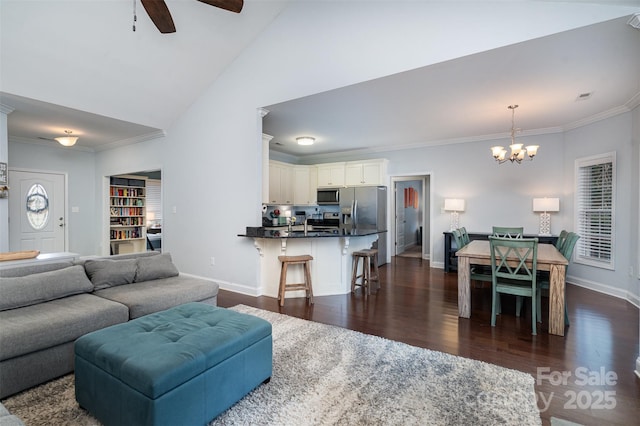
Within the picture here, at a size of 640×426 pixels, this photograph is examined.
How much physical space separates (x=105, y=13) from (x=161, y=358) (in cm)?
384

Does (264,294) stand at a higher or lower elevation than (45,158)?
lower

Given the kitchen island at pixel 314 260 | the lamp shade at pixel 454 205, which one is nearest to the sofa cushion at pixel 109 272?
the kitchen island at pixel 314 260

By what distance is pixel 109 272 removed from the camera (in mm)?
2973

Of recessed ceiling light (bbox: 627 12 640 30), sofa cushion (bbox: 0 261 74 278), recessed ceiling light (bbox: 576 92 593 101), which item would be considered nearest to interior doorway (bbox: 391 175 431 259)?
recessed ceiling light (bbox: 576 92 593 101)

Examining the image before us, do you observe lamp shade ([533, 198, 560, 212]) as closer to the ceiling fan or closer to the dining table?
the dining table

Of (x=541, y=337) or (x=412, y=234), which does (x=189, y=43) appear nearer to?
(x=541, y=337)

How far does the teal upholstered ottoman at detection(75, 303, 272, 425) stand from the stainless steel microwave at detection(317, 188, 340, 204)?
5.19m

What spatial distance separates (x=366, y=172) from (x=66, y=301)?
18.8 feet

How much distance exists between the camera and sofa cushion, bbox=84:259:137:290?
290 centimetres

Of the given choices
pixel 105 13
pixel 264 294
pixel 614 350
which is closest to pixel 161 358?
pixel 264 294

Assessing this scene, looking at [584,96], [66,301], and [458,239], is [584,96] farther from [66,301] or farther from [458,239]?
[66,301]

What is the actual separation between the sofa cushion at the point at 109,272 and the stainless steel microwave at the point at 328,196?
4638mm

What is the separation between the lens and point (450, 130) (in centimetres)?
555

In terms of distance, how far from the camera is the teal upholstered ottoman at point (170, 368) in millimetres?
1466
